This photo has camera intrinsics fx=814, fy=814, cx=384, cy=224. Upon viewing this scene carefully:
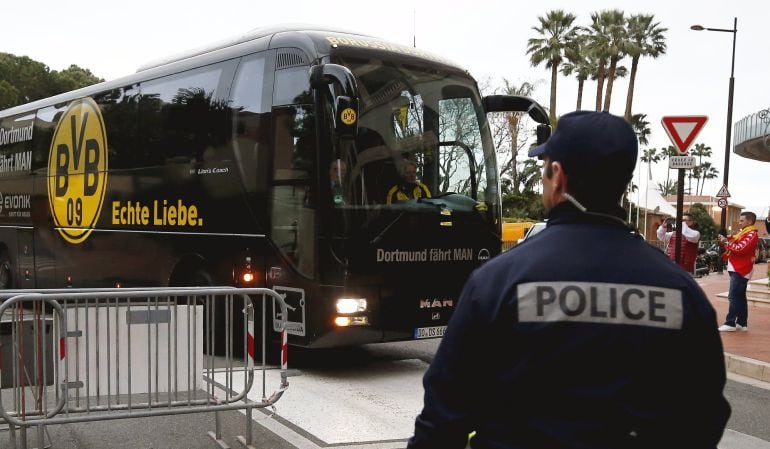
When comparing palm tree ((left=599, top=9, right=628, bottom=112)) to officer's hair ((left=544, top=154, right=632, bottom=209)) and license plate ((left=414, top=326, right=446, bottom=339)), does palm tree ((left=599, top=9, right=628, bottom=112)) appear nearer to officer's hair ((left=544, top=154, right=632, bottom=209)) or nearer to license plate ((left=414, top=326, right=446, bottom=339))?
license plate ((left=414, top=326, right=446, bottom=339))

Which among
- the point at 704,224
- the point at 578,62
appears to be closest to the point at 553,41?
the point at 578,62

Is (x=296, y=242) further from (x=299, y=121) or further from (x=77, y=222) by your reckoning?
(x=77, y=222)

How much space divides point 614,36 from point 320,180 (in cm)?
4265

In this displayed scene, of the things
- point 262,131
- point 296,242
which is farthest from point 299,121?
point 296,242

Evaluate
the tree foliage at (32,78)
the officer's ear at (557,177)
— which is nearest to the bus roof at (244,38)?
the officer's ear at (557,177)

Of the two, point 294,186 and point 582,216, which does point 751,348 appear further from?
point 582,216

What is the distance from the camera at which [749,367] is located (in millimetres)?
9117

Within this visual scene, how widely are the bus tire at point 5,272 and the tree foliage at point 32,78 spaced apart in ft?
162

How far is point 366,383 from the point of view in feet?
26.0

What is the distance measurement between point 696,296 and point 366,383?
6.11 m

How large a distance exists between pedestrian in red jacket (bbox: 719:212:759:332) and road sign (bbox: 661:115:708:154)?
73.0 inches

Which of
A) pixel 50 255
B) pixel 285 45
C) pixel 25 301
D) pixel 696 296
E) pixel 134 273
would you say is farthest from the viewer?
pixel 50 255

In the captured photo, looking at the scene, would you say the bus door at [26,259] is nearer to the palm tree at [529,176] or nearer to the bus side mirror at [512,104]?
the bus side mirror at [512,104]

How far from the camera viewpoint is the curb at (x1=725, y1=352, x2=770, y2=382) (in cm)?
894
